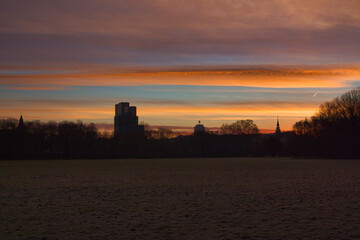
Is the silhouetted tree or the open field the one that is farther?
the silhouetted tree

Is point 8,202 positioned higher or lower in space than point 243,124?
lower

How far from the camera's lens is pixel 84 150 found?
146875mm

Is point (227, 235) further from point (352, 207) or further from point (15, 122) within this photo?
point (15, 122)

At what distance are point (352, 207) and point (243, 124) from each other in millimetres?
171317

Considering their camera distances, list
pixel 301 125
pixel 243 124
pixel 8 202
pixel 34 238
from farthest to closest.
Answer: pixel 243 124, pixel 301 125, pixel 8 202, pixel 34 238

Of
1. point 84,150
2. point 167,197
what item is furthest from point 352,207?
point 84,150

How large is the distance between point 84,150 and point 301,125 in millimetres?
65242

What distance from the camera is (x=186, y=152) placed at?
569ft

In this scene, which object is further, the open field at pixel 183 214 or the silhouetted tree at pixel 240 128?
the silhouetted tree at pixel 240 128

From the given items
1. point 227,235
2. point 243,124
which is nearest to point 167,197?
point 227,235

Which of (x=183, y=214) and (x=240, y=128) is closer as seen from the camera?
(x=183, y=214)

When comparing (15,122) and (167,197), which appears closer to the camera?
(167,197)

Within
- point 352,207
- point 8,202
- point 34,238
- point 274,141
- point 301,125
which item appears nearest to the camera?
point 34,238

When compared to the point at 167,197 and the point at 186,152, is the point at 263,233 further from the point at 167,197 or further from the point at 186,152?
the point at 186,152
